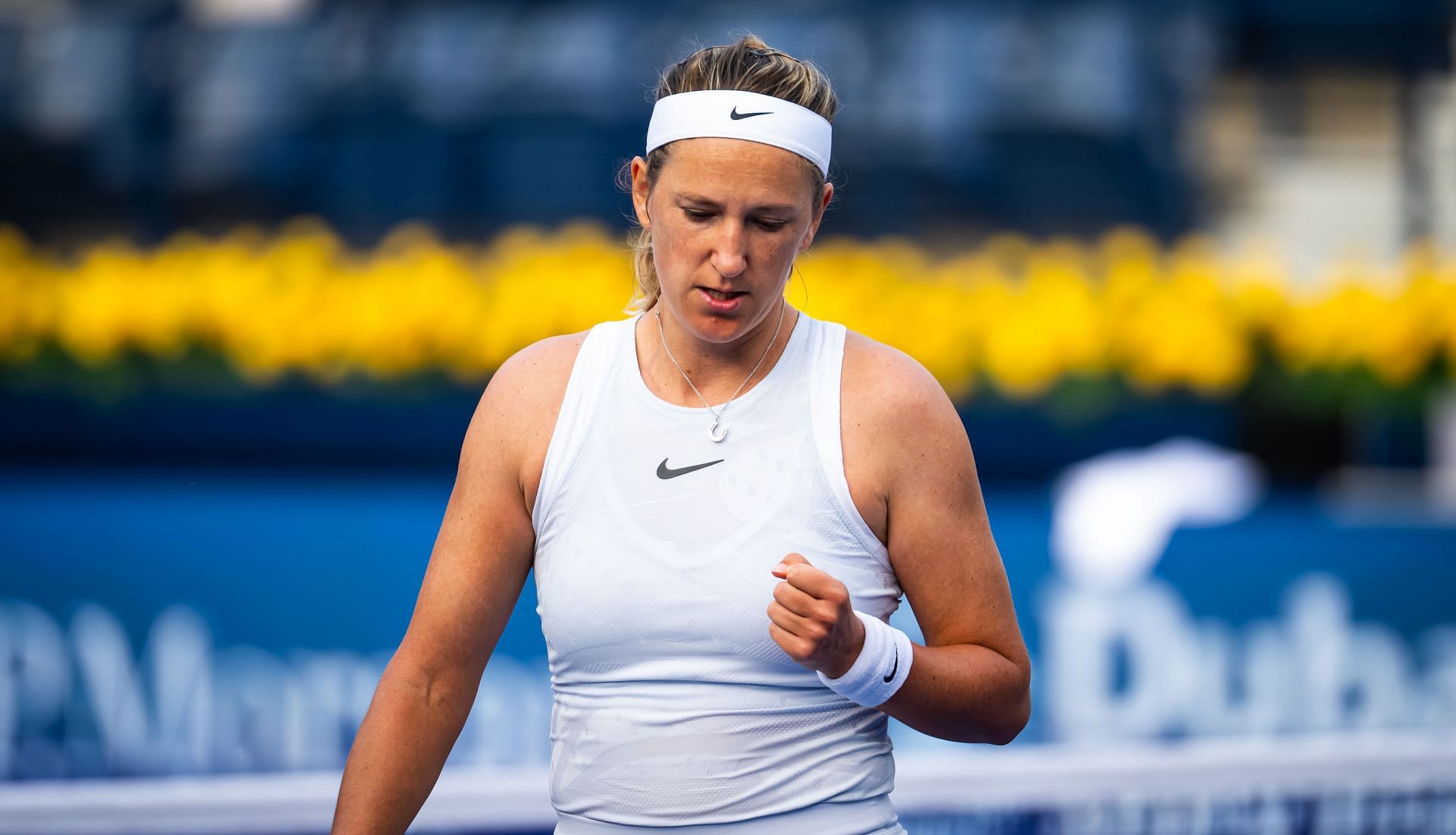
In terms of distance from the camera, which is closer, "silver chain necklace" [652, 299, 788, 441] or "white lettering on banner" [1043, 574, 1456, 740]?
"silver chain necklace" [652, 299, 788, 441]

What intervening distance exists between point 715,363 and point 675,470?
0.14m

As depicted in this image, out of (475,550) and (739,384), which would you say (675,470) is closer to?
(739,384)

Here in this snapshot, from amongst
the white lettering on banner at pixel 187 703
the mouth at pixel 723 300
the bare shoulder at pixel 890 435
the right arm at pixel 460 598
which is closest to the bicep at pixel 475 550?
the right arm at pixel 460 598

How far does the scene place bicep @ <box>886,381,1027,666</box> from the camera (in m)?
1.51

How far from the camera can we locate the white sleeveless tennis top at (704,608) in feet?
4.87

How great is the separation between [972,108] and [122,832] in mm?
5670

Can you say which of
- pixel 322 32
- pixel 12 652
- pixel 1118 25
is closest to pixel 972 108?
pixel 1118 25

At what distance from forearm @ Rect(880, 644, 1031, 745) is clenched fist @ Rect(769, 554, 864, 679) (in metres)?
0.13

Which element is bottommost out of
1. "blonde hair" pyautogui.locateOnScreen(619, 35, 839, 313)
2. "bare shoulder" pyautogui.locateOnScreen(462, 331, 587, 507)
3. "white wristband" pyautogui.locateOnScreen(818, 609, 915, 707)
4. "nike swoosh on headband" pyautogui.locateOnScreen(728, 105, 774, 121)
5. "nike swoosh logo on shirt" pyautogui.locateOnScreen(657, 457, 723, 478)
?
"white wristband" pyautogui.locateOnScreen(818, 609, 915, 707)

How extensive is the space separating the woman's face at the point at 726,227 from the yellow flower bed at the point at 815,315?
79.9 inches

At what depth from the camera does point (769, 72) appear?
1541 mm

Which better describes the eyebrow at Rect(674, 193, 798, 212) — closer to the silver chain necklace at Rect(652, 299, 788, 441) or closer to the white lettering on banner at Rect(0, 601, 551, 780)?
the silver chain necklace at Rect(652, 299, 788, 441)

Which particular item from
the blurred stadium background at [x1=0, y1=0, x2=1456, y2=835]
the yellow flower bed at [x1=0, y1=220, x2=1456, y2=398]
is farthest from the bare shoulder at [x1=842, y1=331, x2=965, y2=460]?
the yellow flower bed at [x1=0, y1=220, x2=1456, y2=398]

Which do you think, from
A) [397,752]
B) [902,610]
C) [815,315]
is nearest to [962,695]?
[397,752]
